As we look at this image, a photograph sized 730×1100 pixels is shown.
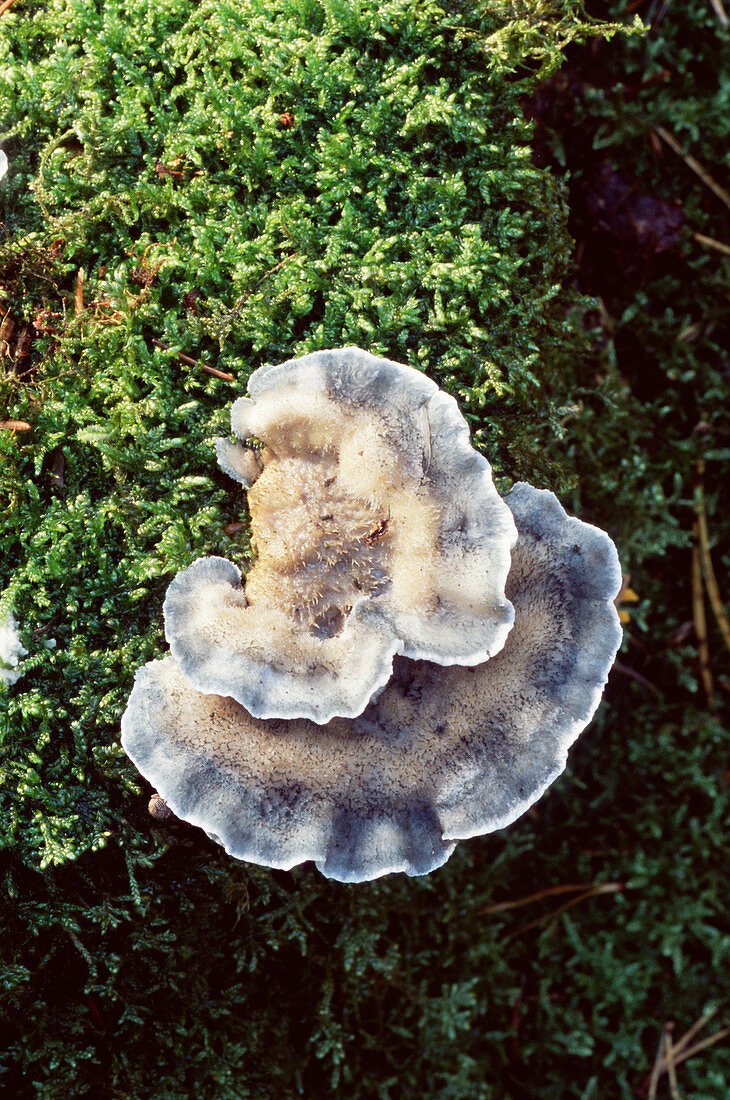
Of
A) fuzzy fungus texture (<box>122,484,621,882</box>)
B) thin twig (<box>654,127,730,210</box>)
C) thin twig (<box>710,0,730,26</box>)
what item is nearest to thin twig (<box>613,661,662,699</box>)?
fuzzy fungus texture (<box>122,484,621,882</box>)

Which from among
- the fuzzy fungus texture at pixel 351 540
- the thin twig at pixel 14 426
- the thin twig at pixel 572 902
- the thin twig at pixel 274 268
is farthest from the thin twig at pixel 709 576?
the thin twig at pixel 14 426

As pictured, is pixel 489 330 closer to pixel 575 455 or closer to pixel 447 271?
pixel 447 271

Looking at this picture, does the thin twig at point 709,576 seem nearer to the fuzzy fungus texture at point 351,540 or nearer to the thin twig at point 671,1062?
the thin twig at point 671,1062

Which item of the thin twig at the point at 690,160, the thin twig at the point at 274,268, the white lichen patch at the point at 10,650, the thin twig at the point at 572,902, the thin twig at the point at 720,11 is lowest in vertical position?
the thin twig at the point at 572,902

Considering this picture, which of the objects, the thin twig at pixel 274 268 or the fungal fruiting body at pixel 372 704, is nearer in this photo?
the fungal fruiting body at pixel 372 704

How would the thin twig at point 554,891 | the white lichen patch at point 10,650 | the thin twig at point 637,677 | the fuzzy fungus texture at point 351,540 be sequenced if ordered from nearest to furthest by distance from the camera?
the fuzzy fungus texture at point 351,540, the white lichen patch at point 10,650, the thin twig at point 554,891, the thin twig at point 637,677

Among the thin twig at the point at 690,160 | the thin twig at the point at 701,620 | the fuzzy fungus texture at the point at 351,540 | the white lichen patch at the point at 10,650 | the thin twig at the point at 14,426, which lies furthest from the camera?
the thin twig at the point at 701,620

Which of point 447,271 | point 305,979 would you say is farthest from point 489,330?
point 305,979
